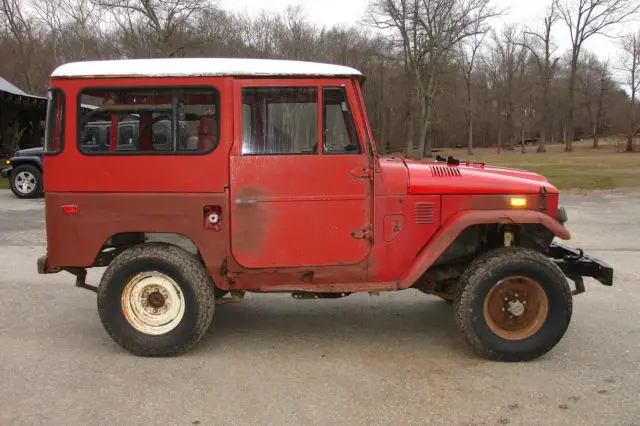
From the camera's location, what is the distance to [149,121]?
4160 millimetres

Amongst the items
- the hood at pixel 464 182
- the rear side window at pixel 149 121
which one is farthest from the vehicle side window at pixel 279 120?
the hood at pixel 464 182

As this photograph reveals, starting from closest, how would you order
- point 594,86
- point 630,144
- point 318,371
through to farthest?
point 318,371
point 630,144
point 594,86

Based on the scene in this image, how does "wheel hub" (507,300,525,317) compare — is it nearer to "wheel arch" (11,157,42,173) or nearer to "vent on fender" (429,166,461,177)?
"vent on fender" (429,166,461,177)

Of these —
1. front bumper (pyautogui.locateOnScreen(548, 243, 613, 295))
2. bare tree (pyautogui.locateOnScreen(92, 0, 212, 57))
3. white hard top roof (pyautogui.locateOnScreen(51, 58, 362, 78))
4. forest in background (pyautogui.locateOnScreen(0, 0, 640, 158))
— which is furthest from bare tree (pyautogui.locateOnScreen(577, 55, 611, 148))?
white hard top roof (pyautogui.locateOnScreen(51, 58, 362, 78))

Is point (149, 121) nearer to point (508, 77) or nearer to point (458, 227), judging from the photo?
point (458, 227)

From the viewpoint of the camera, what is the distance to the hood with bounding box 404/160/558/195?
13.8 ft

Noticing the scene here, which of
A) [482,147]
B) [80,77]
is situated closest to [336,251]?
[80,77]

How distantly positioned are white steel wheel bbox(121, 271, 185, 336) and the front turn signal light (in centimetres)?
267

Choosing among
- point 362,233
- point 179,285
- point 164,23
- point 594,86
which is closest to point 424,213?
point 362,233

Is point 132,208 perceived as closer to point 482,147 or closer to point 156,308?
point 156,308

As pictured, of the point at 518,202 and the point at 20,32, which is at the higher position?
the point at 20,32

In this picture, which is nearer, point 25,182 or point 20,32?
point 25,182

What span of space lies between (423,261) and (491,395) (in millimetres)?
1045

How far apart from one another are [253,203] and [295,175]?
38cm
